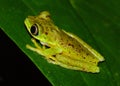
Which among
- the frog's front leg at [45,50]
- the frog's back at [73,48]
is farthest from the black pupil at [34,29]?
the frog's back at [73,48]

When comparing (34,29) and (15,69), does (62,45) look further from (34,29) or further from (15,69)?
(15,69)

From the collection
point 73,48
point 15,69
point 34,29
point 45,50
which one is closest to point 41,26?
point 34,29

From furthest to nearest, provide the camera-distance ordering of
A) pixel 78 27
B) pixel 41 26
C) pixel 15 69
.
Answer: pixel 15 69 → pixel 41 26 → pixel 78 27

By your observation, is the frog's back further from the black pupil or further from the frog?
the black pupil

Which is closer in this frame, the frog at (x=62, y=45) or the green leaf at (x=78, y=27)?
the green leaf at (x=78, y=27)

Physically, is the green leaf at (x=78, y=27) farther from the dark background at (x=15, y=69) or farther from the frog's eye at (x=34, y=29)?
the dark background at (x=15, y=69)

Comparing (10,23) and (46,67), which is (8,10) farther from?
(46,67)
